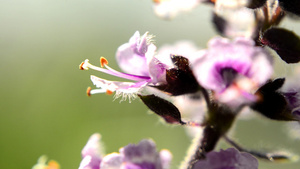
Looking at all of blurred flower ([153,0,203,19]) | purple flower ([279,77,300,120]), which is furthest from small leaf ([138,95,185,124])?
blurred flower ([153,0,203,19])

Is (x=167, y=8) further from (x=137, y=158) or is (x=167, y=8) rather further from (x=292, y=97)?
(x=137, y=158)

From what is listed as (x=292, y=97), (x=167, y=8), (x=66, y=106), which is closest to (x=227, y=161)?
(x=292, y=97)

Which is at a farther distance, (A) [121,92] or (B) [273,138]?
(B) [273,138]

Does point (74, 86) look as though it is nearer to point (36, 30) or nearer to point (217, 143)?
point (36, 30)

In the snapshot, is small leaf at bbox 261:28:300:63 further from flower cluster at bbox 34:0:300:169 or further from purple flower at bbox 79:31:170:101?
purple flower at bbox 79:31:170:101

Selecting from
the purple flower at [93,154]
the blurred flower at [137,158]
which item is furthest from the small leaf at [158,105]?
the purple flower at [93,154]

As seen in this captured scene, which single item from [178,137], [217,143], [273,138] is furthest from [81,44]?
[217,143]

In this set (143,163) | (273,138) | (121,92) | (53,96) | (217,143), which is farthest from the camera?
(273,138)
